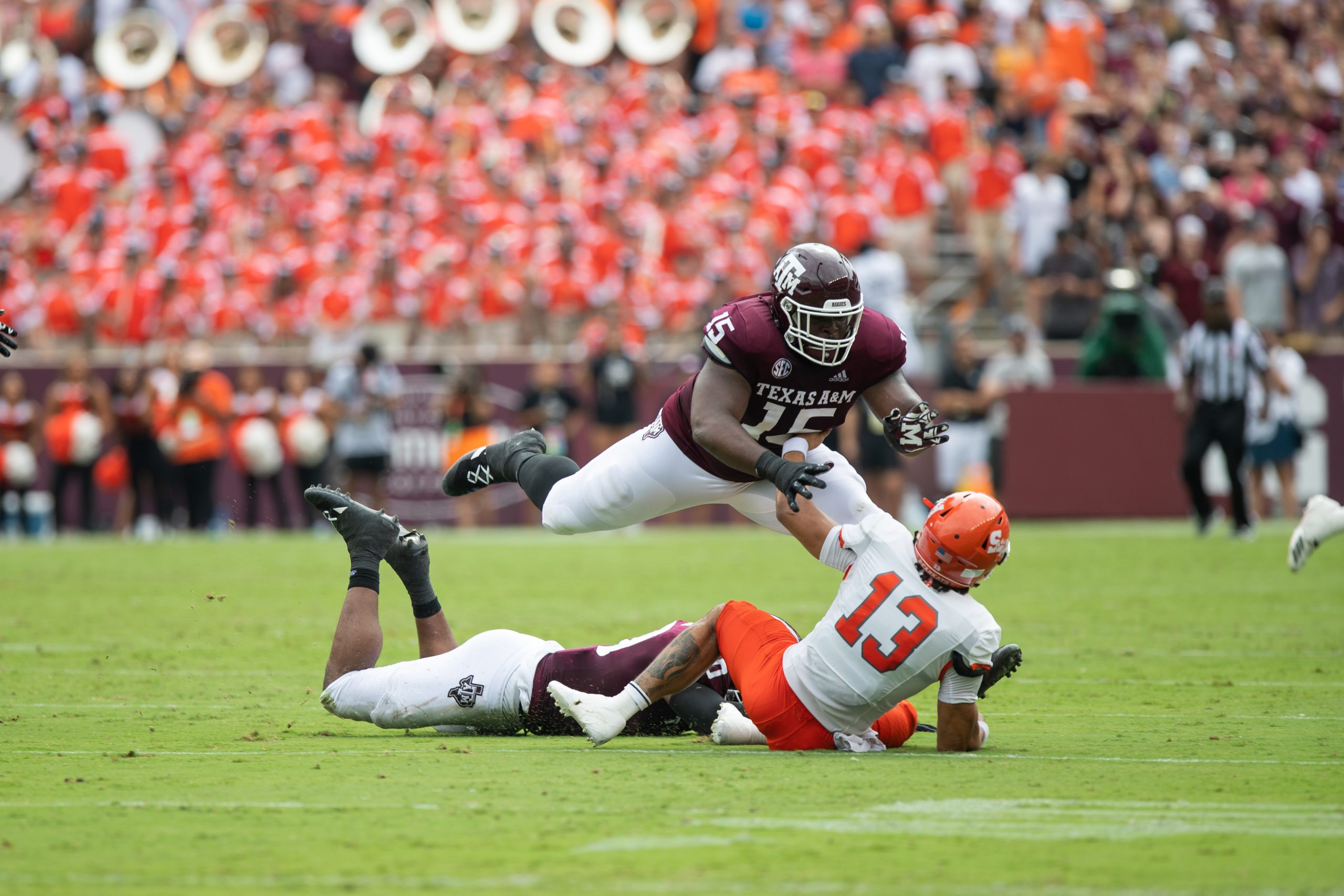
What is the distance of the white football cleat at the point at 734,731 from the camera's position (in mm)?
5652

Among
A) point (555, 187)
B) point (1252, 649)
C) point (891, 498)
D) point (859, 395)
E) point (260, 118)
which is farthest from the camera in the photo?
point (260, 118)

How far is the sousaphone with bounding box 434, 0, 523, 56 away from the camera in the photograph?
72.6 ft

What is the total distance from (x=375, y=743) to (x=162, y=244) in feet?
46.7

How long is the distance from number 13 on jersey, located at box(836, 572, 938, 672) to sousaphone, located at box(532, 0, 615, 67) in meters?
17.5

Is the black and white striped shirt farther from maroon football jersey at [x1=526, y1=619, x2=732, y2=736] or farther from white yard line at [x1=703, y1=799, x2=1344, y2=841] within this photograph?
white yard line at [x1=703, y1=799, x2=1344, y2=841]

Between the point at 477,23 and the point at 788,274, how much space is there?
1687cm

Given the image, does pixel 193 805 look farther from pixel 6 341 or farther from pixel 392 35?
pixel 392 35

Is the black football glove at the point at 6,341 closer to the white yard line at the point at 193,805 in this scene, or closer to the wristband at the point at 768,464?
the white yard line at the point at 193,805

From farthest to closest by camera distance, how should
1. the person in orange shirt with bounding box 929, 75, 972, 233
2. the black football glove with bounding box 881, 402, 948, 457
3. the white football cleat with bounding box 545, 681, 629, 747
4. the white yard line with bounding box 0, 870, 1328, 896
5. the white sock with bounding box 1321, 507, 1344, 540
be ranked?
the person in orange shirt with bounding box 929, 75, 972, 233, the white sock with bounding box 1321, 507, 1344, 540, the black football glove with bounding box 881, 402, 948, 457, the white football cleat with bounding box 545, 681, 629, 747, the white yard line with bounding box 0, 870, 1328, 896

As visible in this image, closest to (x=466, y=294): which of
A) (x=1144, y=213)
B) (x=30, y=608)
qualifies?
(x=1144, y=213)

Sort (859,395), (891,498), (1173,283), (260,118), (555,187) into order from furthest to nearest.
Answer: (260,118)
(555,187)
(1173,283)
(891,498)
(859,395)

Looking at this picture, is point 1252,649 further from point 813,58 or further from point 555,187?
point 813,58

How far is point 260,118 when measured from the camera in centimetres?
2020

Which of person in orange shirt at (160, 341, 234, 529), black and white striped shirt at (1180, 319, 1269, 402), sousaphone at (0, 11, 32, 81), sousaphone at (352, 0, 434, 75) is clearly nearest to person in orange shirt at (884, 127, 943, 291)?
black and white striped shirt at (1180, 319, 1269, 402)
